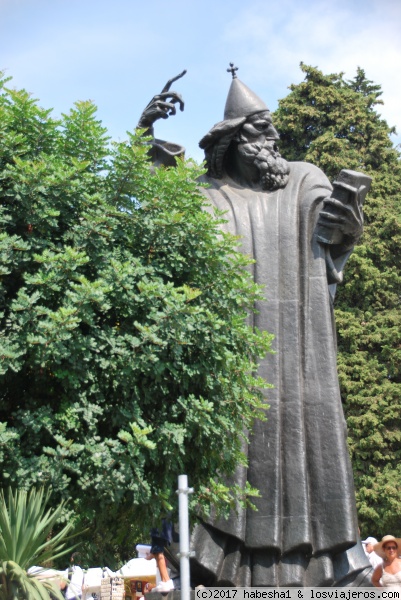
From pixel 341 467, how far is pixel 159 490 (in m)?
2.07

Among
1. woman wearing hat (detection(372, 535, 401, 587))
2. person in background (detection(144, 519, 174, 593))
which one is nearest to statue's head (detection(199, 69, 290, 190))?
person in background (detection(144, 519, 174, 593))

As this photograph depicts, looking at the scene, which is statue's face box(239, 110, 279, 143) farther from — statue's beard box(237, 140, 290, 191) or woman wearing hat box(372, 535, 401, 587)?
woman wearing hat box(372, 535, 401, 587)

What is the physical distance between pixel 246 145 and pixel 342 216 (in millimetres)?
1566

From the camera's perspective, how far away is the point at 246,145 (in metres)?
9.95

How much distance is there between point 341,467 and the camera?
8.41m

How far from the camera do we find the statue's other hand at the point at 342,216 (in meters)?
9.23

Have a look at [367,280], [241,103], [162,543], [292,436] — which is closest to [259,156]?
[241,103]

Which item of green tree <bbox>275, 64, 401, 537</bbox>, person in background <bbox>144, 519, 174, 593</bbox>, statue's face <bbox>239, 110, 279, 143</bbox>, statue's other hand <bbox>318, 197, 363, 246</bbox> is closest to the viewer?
person in background <bbox>144, 519, 174, 593</bbox>

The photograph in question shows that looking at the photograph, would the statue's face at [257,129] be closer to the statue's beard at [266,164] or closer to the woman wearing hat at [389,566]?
the statue's beard at [266,164]

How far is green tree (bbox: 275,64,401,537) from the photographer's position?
22.7 metres

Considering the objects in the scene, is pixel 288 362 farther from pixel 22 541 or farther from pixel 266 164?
pixel 22 541

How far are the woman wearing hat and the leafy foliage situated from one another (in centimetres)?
334

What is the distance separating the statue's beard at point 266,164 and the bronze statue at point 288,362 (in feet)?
0.05

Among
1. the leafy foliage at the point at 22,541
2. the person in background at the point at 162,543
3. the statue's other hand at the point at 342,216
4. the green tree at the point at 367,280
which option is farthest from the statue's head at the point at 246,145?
the green tree at the point at 367,280
